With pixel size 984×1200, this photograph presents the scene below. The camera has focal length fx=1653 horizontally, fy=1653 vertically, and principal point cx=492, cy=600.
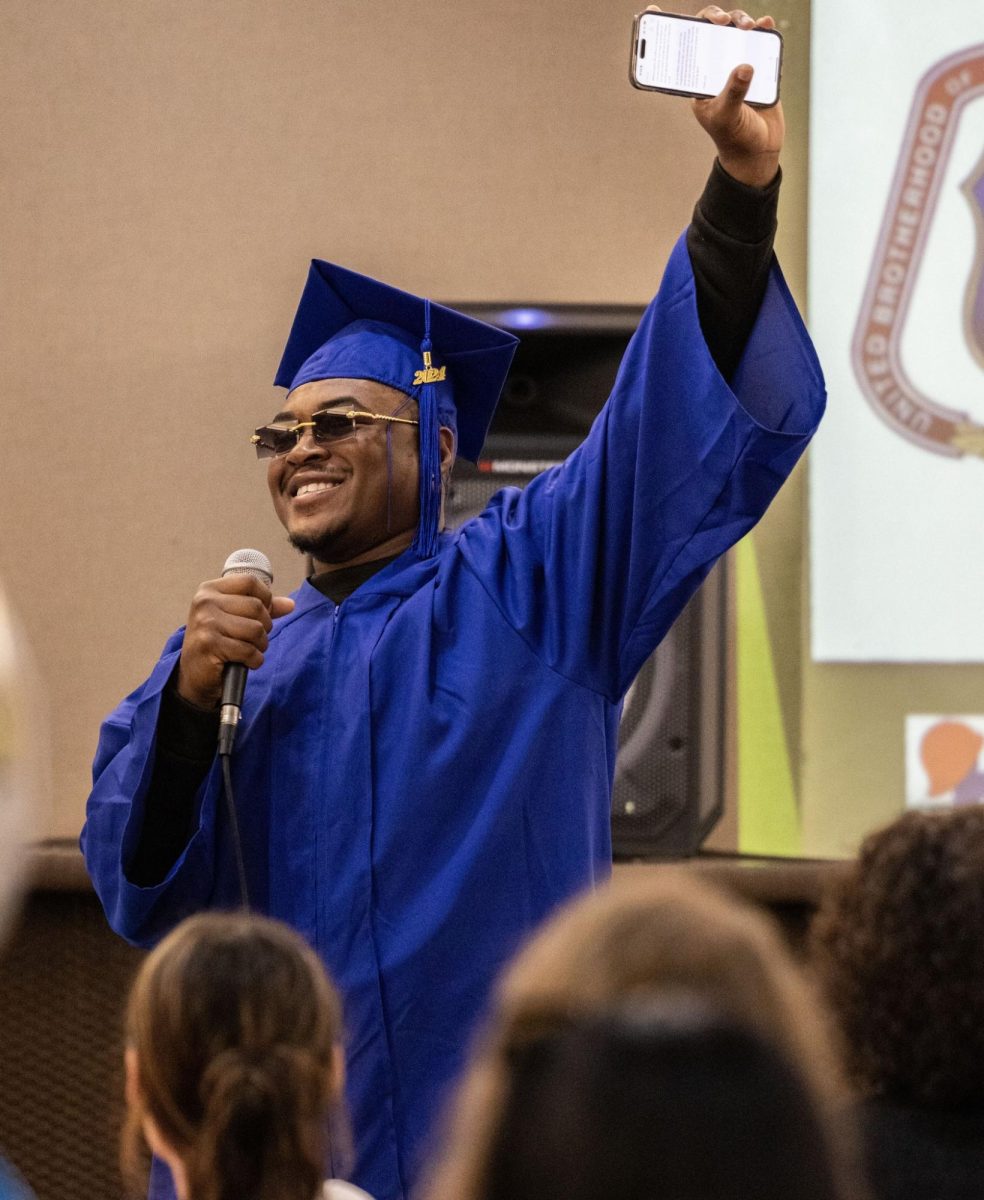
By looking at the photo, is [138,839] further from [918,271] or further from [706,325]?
[918,271]

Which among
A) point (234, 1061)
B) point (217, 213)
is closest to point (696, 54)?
point (234, 1061)

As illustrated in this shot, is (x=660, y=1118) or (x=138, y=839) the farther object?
(x=138, y=839)

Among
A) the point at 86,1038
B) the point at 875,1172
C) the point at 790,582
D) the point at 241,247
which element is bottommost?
the point at 86,1038

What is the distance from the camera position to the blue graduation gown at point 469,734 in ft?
6.12

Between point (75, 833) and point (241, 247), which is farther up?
point (241, 247)

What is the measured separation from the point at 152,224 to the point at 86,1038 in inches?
75.7

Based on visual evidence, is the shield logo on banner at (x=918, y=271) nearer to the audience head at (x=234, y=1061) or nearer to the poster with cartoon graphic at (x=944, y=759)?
the poster with cartoon graphic at (x=944, y=759)

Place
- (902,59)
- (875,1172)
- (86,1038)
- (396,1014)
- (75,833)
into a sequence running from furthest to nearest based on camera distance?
(75,833), (902,59), (86,1038), (396,1014), (875,1172)

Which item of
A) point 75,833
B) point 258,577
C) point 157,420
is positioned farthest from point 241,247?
point 258,577

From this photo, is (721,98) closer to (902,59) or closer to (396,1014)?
(396,1014)

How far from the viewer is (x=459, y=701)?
196 cm

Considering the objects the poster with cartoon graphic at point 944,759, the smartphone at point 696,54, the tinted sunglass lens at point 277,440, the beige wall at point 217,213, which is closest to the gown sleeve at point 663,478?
the smartphone at point 696,54

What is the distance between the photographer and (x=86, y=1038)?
2816 mm

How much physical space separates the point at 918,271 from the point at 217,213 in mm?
1594
